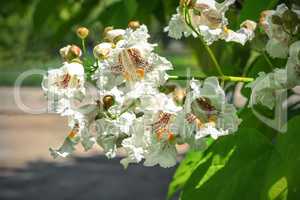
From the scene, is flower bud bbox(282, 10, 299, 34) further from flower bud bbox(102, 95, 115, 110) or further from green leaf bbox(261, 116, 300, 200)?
flower bud bbox(102, 95, 115, 110)

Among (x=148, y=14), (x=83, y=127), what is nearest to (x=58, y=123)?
(x=148, y=14)

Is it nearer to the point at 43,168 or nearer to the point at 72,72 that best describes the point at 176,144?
the point at 72,72

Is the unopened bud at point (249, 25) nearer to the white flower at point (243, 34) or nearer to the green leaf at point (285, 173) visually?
the white flower at point (243, 34)

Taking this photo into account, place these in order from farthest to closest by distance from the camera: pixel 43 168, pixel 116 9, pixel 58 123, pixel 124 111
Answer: pixel 58 123, pixel 43 168, pixel 116 9, pixel 124 111

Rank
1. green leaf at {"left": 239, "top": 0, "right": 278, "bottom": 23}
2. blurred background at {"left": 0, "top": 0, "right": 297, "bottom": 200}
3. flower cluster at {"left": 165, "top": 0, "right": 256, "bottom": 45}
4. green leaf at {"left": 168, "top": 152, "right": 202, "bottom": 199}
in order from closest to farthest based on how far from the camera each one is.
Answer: flower cluster at {"left": 165, "top": 0, "right": 256, "bottom": 45}, green leaf at {"left": 239, "top": 0, "right": 278, "bottom": 23}, green leaf at {"left": 168, "top": 152, "right": 202, "bottom": 199}, blurred background at {"left": 0, "top": 0, "right": 297, "bottom": 200}

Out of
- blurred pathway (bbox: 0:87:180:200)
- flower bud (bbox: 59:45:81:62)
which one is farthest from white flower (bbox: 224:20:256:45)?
blurred pathway (bbox: 0:87:180:200)

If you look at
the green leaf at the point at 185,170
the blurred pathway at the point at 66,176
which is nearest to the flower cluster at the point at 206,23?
the green leaf at the point at 185,170

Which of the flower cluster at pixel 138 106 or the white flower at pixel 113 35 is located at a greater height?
the white flower at pixel 113 35
